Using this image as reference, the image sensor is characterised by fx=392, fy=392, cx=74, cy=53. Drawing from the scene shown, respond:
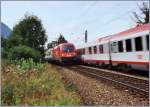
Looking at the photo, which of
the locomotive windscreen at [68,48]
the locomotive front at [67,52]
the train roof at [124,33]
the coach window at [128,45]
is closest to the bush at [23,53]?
the train roof at [124,33]

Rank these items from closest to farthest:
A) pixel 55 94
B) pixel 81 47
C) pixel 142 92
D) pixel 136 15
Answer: pixel 55 94 < pixel 142 92 < pixel 81 47 < pixel 136 15

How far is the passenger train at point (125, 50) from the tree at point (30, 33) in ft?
14.1

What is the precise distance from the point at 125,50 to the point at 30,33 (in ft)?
26.6

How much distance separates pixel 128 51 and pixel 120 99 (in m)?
9.15

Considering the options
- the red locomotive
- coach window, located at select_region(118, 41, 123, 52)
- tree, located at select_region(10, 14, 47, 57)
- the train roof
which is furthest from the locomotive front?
coach window, located at select_region(118, 41, 123, 52)

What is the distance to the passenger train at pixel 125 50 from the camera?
18078 mm

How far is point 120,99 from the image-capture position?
1173 centimetres

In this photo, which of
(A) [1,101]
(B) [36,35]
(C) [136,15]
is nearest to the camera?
(A) [1,101]

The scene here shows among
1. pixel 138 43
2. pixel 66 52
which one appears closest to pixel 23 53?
pixel 138 43

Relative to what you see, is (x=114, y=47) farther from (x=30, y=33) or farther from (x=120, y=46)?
(x=30, y=33)

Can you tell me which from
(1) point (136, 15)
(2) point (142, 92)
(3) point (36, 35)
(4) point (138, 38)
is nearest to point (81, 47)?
(1) point (136, 15)

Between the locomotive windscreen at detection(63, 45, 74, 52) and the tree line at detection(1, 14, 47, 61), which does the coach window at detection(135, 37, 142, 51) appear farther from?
the locomotive windscreen at detection(63, 45, 74, 52)

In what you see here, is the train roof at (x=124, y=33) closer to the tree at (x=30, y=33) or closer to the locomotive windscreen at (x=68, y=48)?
the tree at (x=30, y=33)

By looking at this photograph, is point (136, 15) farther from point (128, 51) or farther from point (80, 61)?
point (128, 51)
